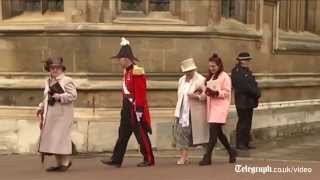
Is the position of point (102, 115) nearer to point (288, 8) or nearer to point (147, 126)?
point (147, 126)

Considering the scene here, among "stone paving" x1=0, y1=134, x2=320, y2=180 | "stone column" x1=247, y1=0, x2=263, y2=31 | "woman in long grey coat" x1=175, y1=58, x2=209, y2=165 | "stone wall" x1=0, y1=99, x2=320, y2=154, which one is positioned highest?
"stone column" x1=247, y1=0, x2=263, y2=31

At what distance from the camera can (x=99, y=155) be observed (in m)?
11.5

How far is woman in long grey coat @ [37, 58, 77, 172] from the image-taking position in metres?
9.59

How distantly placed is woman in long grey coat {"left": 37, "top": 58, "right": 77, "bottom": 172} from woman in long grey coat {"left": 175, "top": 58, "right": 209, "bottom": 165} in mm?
1629

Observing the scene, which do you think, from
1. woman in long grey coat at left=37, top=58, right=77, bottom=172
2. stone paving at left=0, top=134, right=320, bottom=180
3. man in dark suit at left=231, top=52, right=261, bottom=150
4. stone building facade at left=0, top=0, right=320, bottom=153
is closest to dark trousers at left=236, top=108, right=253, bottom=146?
man in dark suit at left=231, top=52, right=261, bottom=150

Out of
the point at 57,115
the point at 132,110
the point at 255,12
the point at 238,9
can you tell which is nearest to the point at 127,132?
the point at 132,110

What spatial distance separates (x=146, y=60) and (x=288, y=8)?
18.0ft

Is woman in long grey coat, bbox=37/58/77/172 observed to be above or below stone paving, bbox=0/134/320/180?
above

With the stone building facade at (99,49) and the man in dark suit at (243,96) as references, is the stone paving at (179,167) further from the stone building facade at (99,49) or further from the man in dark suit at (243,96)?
the stone building facade at (99,49)

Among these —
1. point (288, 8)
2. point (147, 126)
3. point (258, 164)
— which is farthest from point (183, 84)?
point (288, 8)

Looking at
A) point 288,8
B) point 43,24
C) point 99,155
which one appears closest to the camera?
point 99,155

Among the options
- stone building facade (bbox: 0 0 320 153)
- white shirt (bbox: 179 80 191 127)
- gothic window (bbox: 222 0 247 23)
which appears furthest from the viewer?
gothic window (bbox: 222 0 247 23)

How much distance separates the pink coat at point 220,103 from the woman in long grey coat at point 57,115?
6.48ft

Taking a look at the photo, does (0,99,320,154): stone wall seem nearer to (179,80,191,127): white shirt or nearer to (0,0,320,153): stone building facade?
(0,0,320,153): stone building facade
